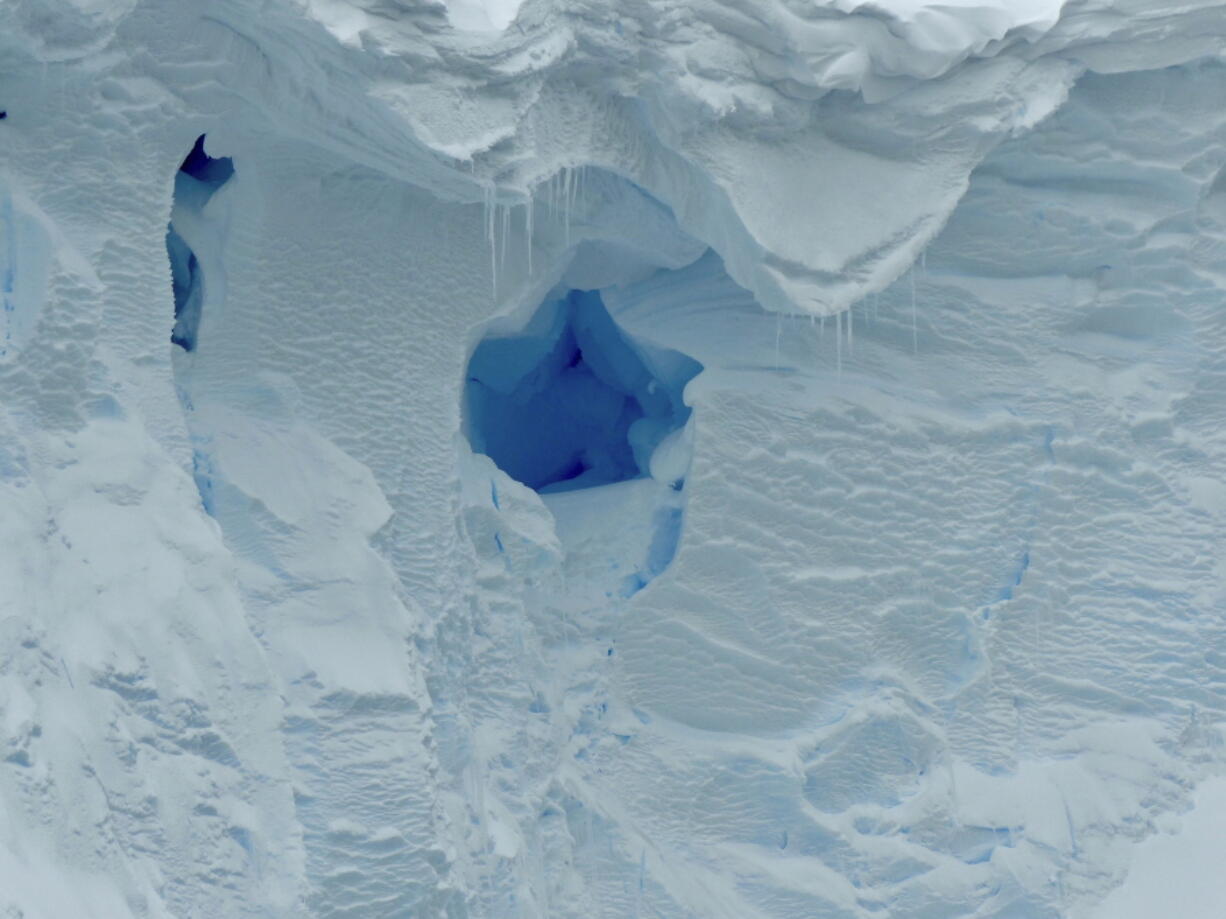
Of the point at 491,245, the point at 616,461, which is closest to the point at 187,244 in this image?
the point at 491,245

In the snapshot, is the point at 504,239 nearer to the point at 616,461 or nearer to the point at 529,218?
the point at 529,218

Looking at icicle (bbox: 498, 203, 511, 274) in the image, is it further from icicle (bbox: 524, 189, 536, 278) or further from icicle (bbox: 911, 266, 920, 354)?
icicle (bbox: 911, 266, 920, 354)

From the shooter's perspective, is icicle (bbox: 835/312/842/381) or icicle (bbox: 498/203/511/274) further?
icicle (bbox: 835/312/842/381)

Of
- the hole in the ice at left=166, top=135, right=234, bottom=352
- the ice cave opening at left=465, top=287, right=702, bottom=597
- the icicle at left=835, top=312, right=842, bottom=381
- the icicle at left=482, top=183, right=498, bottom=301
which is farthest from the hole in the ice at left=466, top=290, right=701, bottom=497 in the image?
the hole in the ice at left=166, top=135, right=234, bottom=352

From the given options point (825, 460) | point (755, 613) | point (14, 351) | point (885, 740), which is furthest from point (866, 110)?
point (14, 351)

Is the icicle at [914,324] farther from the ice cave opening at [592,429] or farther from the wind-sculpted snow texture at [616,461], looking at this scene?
the ice cave opening at [592,429]

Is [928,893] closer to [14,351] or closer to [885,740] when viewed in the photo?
[885,740]
